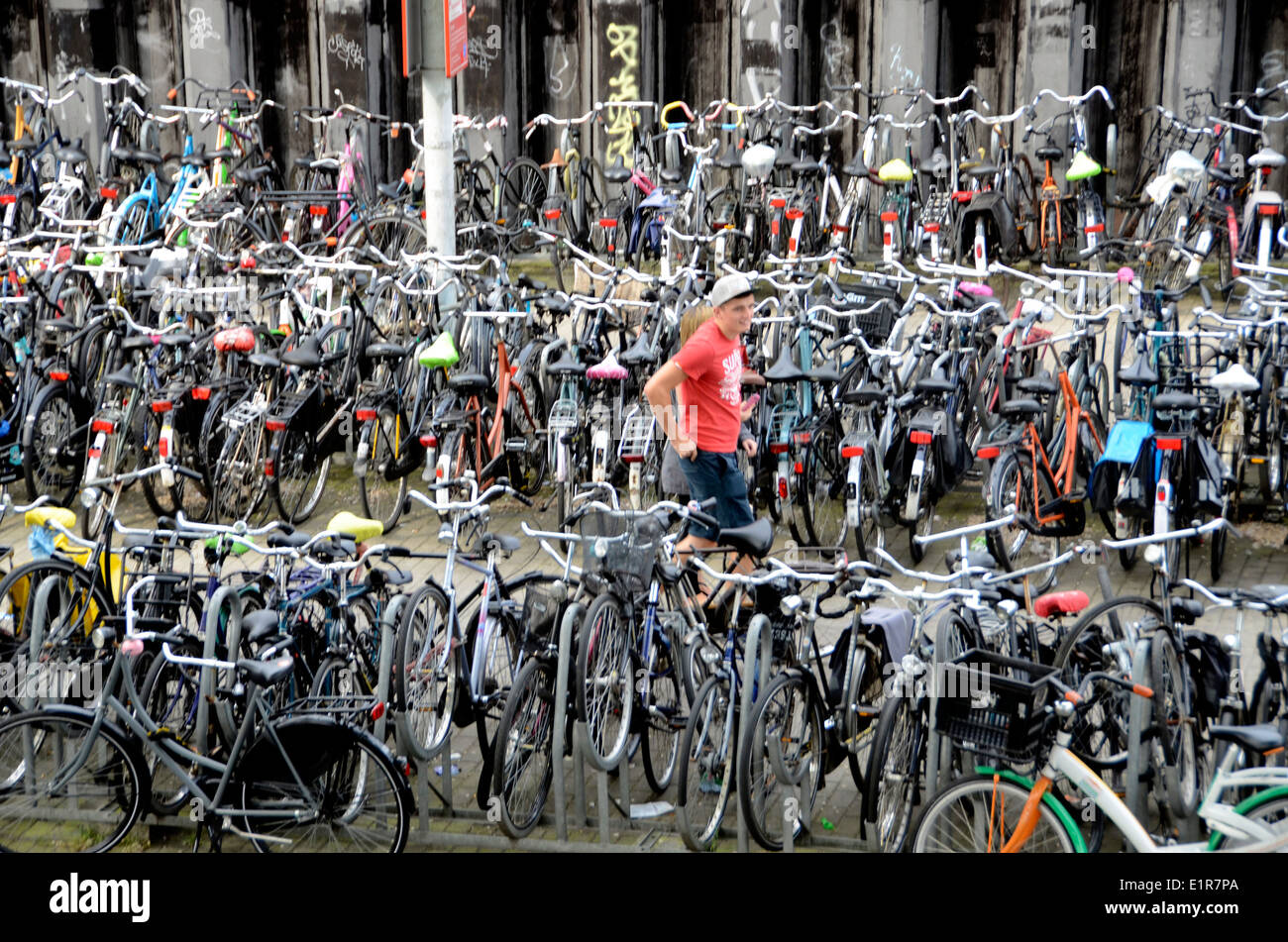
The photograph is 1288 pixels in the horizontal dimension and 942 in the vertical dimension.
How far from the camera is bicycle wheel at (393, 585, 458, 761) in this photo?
20.9ft

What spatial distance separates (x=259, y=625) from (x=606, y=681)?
4.23 feet

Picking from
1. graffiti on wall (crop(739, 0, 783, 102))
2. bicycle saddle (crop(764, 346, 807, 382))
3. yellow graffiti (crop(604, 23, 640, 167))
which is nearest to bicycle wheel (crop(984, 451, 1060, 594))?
bicycle saddle (crop(764, 346, 807, 382))

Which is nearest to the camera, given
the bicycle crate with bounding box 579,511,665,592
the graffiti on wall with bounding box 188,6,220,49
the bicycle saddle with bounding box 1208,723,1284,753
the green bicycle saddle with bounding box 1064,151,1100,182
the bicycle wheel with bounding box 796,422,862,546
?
the bicycle saddle with bounding box 1208,723,1284,753

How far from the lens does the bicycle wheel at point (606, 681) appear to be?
20.4 ft

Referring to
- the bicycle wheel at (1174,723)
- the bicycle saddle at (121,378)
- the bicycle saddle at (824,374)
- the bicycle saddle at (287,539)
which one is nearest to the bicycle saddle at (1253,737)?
the bicycle wheel at (1174,723)

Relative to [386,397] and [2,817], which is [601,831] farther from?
[386,397]

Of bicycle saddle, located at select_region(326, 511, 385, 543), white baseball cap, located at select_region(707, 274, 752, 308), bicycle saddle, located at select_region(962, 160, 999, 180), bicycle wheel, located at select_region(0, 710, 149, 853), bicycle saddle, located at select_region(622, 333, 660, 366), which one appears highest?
bicycle saddle, located at select_region(962, 160, 999, 180)

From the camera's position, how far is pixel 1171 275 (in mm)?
12266

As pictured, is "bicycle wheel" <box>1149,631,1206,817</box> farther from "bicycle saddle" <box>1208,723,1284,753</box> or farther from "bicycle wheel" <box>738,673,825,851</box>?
"bicycle wheel" <box>738,673,825,851</box>

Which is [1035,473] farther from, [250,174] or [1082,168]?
[250,174]

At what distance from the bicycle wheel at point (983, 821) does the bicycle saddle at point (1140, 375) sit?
385 centimetres

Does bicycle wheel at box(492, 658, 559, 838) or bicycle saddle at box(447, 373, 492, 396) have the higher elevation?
bicycle saddle at box(447, 373, 492, 396)

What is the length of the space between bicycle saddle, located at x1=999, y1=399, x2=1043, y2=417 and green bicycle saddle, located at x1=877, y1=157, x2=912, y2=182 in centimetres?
529

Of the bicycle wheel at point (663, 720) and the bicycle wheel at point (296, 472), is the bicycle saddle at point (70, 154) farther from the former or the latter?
the bicycle wheel at point (663, 720)
